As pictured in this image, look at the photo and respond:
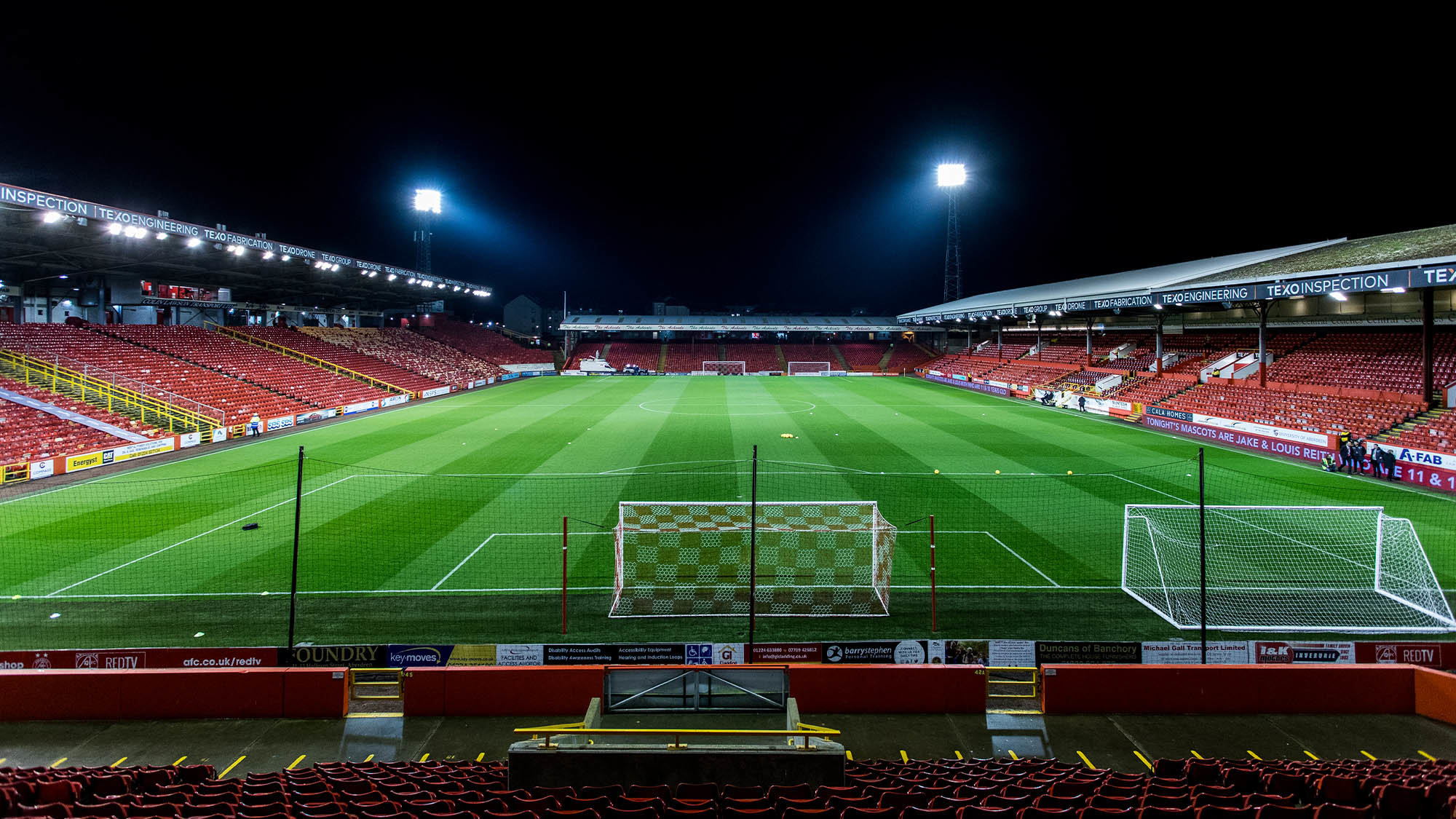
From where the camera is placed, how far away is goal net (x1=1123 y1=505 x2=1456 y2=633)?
1123cm

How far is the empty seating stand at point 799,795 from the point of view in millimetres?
4832

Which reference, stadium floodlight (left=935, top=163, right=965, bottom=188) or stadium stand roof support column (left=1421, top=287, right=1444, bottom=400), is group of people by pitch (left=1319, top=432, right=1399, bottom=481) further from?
stadium floodlight (left=935, top=163, right=965, bottom=188)

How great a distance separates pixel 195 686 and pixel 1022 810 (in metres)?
9.11

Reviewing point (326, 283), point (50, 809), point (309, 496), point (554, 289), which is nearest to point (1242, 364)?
point (309, 496)

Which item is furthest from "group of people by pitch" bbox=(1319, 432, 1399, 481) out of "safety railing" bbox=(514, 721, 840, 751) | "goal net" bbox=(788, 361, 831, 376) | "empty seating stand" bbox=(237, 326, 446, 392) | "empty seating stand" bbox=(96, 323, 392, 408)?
"goal net" bbox=(788, 361, 831, 376)

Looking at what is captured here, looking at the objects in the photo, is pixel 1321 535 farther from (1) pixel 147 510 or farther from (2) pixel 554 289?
(2) pixel 554 289

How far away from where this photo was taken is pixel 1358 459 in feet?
70.4

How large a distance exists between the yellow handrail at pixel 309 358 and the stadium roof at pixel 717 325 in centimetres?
3344

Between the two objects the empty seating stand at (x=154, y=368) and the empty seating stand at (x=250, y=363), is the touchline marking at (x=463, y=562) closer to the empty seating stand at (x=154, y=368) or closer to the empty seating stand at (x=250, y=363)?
the empty seating stand at (x=154, y=368)

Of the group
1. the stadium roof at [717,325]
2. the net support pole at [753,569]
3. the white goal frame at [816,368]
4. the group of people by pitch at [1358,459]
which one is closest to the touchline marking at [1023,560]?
the net support pole at [753,569]

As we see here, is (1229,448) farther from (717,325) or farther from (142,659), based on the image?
(717,325)

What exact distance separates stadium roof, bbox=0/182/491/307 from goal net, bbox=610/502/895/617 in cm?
2313

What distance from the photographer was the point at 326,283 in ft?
154

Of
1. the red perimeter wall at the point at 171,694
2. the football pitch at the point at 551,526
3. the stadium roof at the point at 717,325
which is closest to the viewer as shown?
the red perimeter wall at the point at 171,694
